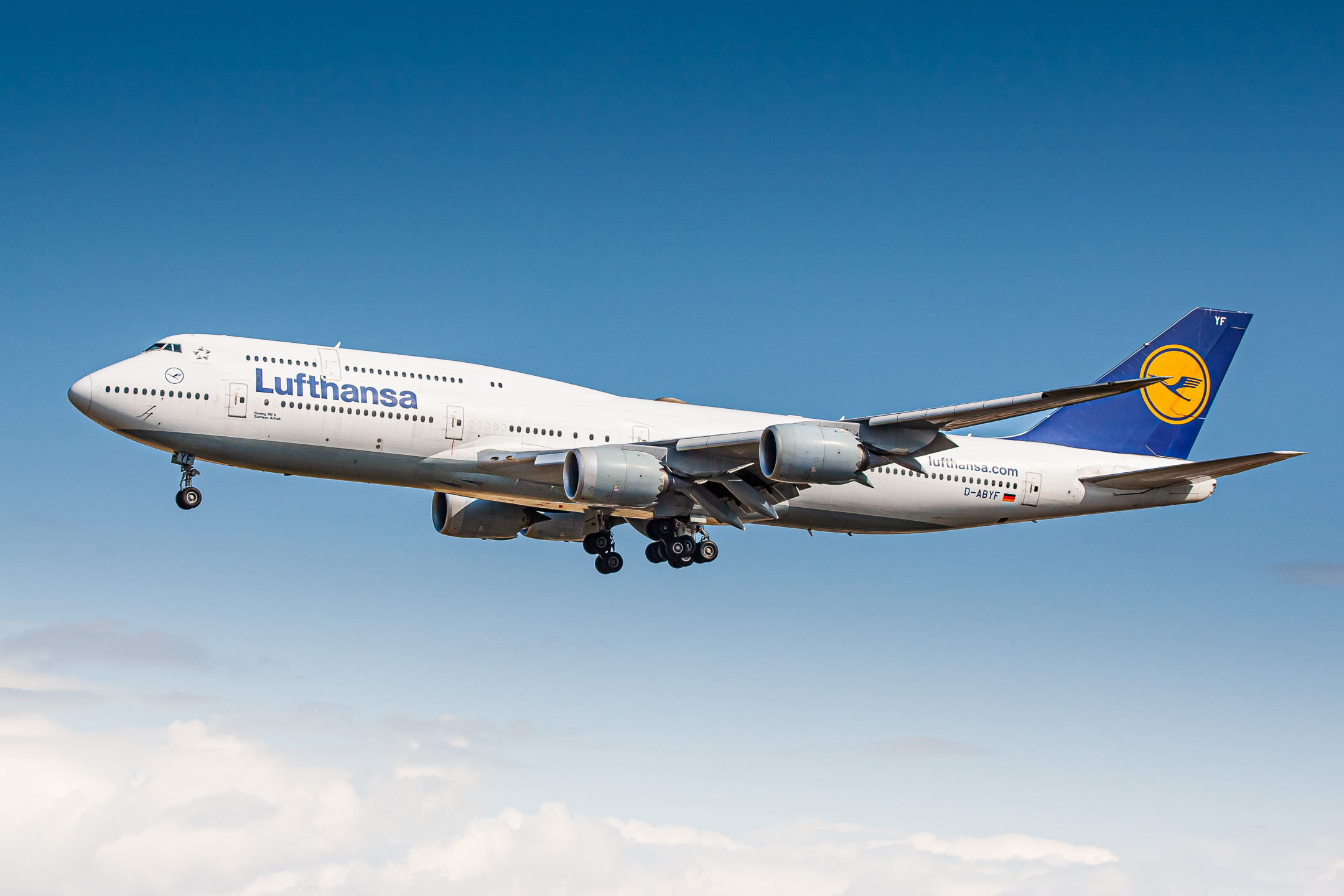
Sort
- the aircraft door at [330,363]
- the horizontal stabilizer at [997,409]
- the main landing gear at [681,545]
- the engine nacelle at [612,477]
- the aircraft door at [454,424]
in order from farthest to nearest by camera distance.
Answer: the main landing gear at [681,545]
the aircraft door at [454,424]
the aircraft door at [330,363]
the engine nacelle at [612,477]
the horizontal stabilizer at [997,409]

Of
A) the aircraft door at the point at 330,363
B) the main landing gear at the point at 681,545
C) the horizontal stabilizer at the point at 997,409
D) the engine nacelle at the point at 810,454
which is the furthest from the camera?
the main landing gear at the point at 681,545

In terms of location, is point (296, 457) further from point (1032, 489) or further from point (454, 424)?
point (1032, 489)

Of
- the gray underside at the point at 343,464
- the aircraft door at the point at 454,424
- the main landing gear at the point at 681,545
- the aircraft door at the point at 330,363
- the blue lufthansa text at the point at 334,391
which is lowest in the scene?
the main landing gear at the point at 681,545

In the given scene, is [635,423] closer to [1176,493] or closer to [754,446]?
[754,446]

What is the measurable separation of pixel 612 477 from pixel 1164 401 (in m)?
21.9

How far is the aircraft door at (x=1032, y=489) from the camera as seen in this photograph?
40.9m

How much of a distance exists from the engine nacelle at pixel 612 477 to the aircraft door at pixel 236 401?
8.61 metres

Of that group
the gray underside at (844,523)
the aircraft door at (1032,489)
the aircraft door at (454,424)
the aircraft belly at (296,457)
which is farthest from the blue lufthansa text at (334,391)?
the aircraft door at (1032,489)

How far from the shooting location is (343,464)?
33938 millimetres

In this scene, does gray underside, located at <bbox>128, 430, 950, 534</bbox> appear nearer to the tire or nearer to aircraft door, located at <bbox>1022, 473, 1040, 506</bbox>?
the tire

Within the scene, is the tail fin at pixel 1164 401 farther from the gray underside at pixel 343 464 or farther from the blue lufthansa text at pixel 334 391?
the blue lufthansa text at pixel 334 391

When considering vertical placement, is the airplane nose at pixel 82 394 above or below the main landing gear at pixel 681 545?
above

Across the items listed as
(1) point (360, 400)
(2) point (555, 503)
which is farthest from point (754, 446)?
(1) point (360, 400)

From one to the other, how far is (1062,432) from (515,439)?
19479 millimetres
